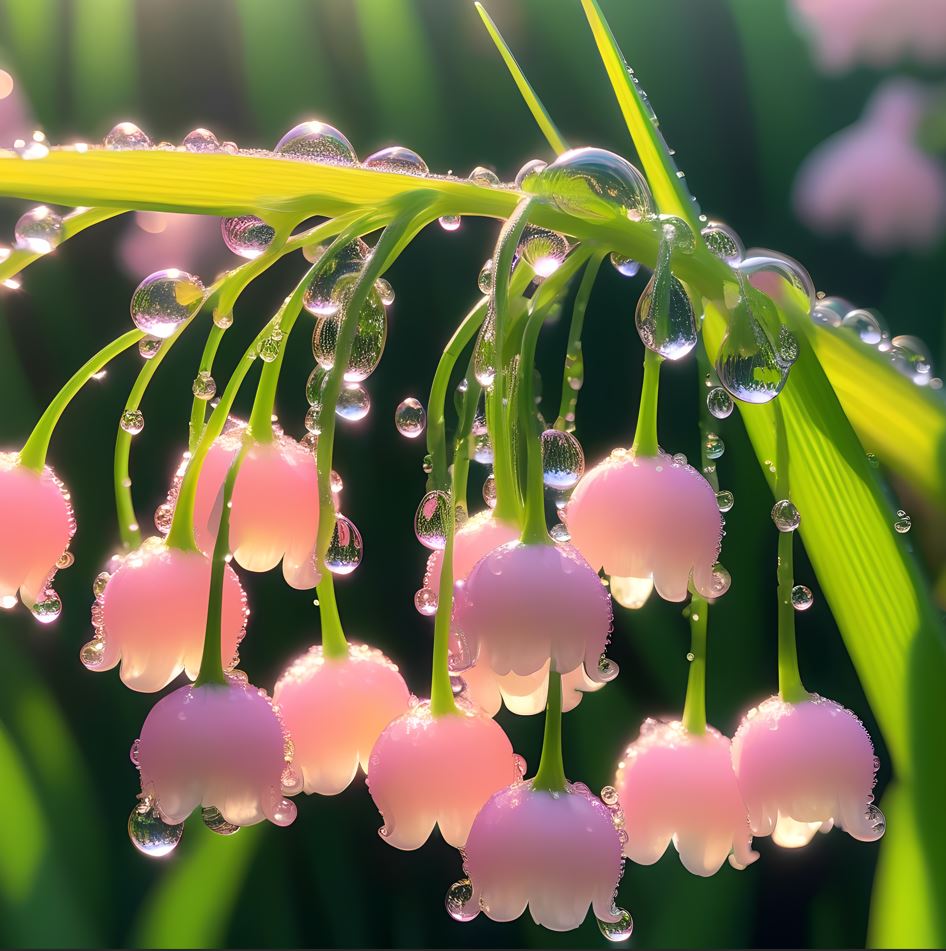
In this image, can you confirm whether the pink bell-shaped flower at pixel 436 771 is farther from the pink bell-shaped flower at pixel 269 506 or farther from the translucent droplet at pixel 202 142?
the translucent droplet at pixel 202 142

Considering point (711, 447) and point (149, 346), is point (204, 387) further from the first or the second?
point (711, 447)

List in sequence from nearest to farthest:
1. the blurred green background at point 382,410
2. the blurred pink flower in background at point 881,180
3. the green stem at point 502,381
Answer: the green stem at point 502,381
the blurred green background at point 382,410
the blurred pink flower in background at point 881,180

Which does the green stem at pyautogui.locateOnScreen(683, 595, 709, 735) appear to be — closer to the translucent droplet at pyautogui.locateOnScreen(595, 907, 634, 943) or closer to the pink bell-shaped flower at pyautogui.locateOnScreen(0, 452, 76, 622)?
the translucent droplet at pyautogui.locateOnScreen(595, 907, 634, 943)

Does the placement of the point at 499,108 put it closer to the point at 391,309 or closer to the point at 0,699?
the point at 391,309

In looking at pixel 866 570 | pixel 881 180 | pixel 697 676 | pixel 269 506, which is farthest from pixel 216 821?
pixel 881 180

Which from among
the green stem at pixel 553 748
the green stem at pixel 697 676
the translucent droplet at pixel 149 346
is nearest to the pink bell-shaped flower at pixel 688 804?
the green stem at pixel 697 676

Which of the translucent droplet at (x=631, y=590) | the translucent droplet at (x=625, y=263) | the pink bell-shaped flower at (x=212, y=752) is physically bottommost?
the pink bell-shaped flower at (x=212, y=752)
